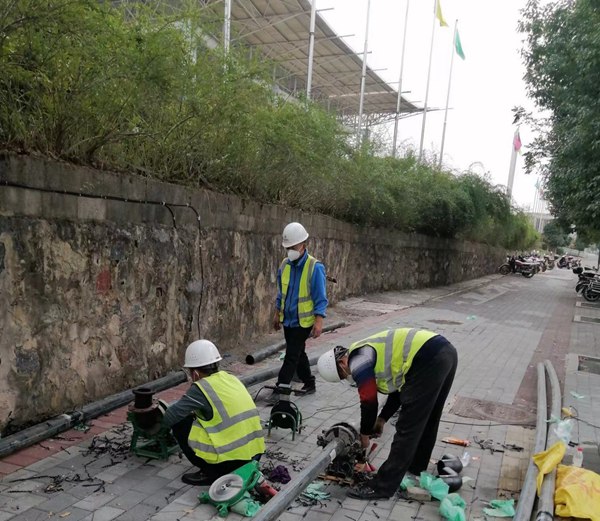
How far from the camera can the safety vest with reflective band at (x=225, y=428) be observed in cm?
342

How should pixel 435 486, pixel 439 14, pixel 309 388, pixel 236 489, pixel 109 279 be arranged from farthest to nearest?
pixel 439 14, pixel 309 388, pixel 109 279, pixel 435 486, pixel 236 489

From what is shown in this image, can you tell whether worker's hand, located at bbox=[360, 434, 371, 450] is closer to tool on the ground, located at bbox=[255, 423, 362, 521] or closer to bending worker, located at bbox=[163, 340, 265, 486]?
tool on the ground, located at bbox=[255, 423, 362, 521]

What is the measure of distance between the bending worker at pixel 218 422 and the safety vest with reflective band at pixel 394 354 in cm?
85

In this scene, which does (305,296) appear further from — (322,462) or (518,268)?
(518,268)

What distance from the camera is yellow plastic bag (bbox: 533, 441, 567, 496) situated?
3.65 meters

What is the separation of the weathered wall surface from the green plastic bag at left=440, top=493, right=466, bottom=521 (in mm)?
3214

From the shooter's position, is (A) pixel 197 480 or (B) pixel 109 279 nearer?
(A) pixel 197 480

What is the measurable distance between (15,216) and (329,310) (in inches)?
330

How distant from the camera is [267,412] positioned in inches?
206

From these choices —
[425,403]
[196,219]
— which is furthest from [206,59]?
[425,403]

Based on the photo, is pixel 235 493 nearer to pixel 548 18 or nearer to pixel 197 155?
pixel 197 155

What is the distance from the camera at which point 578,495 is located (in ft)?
11.1

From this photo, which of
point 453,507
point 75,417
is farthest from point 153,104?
point 453,507

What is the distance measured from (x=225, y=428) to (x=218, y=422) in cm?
6
